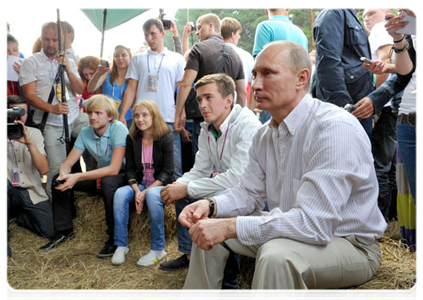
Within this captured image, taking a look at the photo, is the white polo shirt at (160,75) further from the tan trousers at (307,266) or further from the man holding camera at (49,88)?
the tan trousers at (307,266)

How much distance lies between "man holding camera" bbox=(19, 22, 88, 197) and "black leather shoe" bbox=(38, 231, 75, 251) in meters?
0.56

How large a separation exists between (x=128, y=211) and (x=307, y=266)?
7.49 feet

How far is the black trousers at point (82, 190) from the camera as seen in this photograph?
3695mm

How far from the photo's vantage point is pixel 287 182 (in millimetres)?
1940

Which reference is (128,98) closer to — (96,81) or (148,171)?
(96,81)

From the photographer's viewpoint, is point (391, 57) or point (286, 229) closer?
point (286, 229)

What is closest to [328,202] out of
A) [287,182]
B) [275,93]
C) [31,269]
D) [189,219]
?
[287,182]

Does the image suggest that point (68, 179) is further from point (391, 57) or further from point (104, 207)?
point (391, 57)

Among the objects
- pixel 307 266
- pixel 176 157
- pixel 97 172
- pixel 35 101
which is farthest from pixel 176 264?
pixel 35 101

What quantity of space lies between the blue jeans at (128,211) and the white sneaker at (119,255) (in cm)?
4

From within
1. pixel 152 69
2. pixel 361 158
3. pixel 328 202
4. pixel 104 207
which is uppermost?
pixel 152 69

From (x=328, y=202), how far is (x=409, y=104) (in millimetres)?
1228

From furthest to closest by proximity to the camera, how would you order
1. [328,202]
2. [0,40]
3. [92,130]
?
[92,130] < [0,40] < [328,202]

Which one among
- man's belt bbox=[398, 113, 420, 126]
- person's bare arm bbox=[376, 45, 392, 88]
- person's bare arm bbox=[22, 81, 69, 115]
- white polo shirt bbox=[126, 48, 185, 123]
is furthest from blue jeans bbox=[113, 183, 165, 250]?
person's bare arm bbox=[376, 45, 392, 88]
